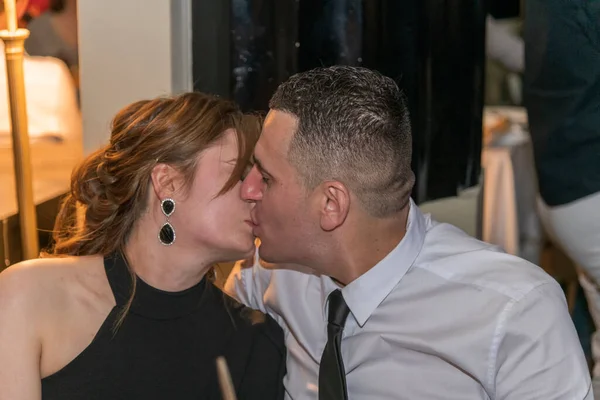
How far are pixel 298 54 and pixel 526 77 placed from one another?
0.65m

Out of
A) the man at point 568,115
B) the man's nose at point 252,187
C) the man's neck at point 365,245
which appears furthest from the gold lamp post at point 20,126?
the man at point 568,115

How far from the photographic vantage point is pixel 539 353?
1.37m

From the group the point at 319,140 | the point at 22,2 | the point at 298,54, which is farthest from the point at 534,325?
the point at 22,2

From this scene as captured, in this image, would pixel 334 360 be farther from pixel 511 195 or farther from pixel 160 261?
pixel 511 195

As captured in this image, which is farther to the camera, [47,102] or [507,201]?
[507,201]

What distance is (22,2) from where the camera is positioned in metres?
2.18

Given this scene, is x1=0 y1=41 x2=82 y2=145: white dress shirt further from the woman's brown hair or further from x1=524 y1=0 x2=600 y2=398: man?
x1=524 y1=0 x2=600 y2=398: man

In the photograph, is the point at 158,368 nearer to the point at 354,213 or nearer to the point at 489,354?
the point at 354,213

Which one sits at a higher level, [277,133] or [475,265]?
[277,133]

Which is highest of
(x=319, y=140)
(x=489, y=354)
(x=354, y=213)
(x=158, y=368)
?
(x=319, y=140)

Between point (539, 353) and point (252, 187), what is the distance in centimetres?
56

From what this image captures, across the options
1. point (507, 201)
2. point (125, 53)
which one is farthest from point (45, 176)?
point (507, 201)

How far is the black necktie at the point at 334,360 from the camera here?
149cm

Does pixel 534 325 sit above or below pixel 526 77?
below
